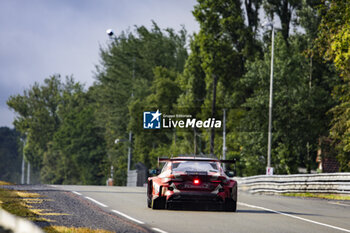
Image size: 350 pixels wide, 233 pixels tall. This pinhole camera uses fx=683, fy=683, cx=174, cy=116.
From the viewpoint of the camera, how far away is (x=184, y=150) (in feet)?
237

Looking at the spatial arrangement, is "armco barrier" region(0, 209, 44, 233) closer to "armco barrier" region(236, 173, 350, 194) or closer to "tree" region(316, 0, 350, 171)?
"armco barrier" region(236, 173, 350, 194)

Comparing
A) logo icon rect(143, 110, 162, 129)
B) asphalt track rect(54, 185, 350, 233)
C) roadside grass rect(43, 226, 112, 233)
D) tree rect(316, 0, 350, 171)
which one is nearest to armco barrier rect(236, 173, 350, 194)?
A: tree rect(316, 0, 350, 171)

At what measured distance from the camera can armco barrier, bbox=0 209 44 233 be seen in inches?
195

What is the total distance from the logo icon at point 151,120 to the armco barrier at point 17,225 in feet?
238

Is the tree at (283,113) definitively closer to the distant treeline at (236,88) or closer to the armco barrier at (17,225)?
the distant treeline at (236,88)

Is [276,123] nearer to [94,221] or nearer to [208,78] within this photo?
[208,78]

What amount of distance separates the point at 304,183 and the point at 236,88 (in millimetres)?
29808

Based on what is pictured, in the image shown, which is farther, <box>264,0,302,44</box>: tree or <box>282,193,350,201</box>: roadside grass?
<box>264,0,302,44</box>: tree

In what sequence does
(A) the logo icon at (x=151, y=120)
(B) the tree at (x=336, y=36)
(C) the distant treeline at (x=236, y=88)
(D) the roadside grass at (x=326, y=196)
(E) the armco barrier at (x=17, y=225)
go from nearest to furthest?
(E) the armco barrier at (x=17, y=225) < (D) the roadside grass at (x=326, y=196) < (B) the tree at (x=336, y=36) < (C) the distant treeline at (x=236, y=88) < (A) the logo icon at (x=151, y=120)

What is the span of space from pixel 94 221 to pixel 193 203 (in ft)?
9.73

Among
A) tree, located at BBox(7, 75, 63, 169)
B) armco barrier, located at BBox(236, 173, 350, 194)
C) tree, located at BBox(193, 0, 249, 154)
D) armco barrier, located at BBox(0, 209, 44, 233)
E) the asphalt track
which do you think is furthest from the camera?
tree, located at BBox(7, 75, 63, 169)

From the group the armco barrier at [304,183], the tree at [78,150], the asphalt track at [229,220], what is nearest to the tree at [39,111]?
the tree at [78,150]

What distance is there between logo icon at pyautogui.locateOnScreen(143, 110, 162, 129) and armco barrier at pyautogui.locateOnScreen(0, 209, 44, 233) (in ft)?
238

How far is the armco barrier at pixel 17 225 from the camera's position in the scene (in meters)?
4.96
